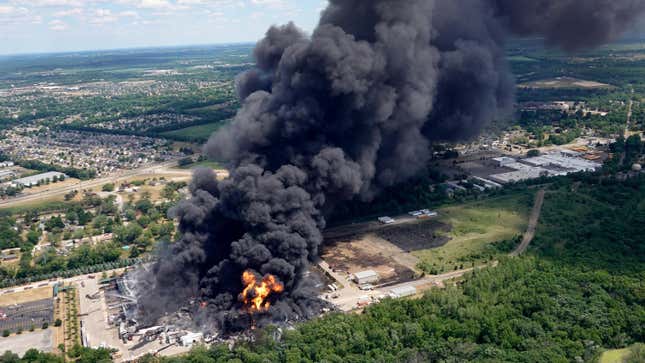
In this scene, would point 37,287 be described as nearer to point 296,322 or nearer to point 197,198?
point 197,198

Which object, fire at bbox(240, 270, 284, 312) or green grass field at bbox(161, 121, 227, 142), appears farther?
green grass field at bbox(161, 121, 227, 142)

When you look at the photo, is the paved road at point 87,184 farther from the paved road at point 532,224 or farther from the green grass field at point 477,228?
the paved road at point 532,224

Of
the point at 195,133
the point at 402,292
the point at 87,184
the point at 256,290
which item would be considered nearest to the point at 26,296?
the point at 256,290

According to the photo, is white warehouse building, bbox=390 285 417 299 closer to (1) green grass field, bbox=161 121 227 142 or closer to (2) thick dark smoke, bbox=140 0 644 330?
(2) thick dark smoke, bbox=140 0 644 330

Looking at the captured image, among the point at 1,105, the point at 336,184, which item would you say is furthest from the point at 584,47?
the point at 1,105

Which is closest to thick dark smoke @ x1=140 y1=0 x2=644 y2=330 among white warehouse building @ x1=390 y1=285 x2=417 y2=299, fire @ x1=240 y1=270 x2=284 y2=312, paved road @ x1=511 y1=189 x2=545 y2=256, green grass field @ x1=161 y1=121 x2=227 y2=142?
→ fire @ x1=240 y1=270 x2=284 y2=312
